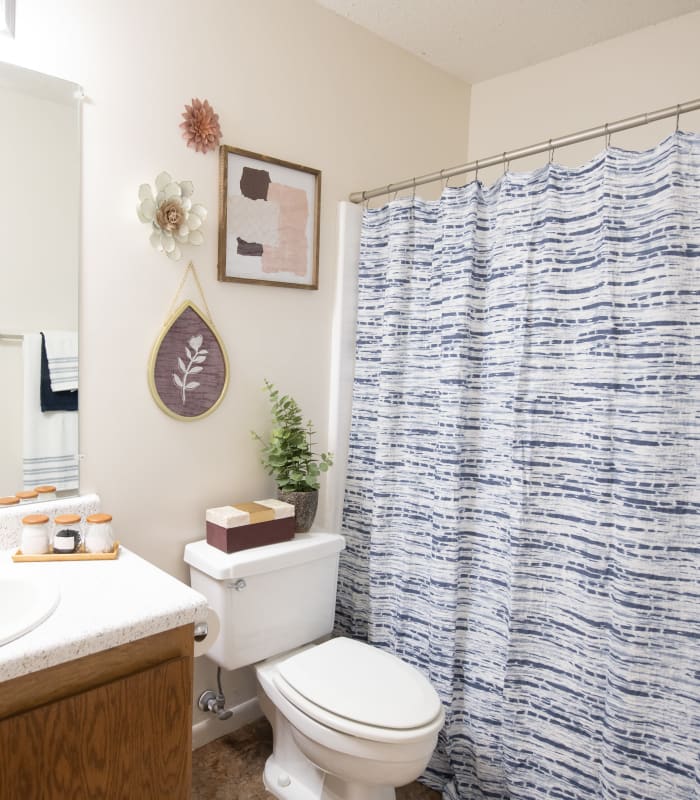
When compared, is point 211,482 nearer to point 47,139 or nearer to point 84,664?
point 84,664

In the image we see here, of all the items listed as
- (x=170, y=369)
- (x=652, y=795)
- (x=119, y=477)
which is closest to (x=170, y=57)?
(x=170, y=369)

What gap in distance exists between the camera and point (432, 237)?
1.96 meters

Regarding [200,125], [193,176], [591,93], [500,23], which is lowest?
Result: [193,176]

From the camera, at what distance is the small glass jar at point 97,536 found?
4.71 feet

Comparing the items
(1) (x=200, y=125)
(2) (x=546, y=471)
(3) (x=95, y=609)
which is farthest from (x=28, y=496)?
(2) (x=546, y=471)

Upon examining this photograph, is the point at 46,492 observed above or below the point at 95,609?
above

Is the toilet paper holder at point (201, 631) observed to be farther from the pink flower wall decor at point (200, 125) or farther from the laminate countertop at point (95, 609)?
the pink flower wall decor at point (200, 125)

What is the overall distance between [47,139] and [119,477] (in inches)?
35.6

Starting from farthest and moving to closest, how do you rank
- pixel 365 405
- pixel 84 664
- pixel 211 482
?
pixel 365 405
pixel 211 482
pixel 84 664

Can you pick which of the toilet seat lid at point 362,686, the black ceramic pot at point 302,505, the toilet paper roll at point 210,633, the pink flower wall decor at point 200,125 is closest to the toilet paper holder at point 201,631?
the toilet paper roll at point 210,633

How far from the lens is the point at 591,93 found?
2186 mm

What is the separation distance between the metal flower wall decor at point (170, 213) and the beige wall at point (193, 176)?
4cm

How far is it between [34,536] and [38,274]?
648 mm

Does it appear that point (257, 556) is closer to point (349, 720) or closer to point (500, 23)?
point (349, 720)
